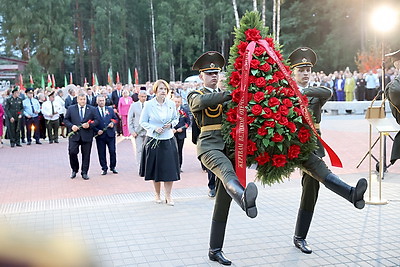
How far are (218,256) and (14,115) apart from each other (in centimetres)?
1420

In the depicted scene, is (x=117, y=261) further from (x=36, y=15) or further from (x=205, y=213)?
(x=36, y=15)

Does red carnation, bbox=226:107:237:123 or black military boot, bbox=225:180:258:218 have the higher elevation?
red carnation, bbox=226:107:237:123

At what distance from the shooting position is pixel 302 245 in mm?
5348

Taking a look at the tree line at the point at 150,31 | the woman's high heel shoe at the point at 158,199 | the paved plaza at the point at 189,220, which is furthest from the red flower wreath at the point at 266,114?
the tree line at the point at 150,31

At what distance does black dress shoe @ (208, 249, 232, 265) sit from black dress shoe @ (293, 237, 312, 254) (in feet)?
2.91

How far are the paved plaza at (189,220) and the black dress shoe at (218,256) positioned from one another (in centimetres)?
7

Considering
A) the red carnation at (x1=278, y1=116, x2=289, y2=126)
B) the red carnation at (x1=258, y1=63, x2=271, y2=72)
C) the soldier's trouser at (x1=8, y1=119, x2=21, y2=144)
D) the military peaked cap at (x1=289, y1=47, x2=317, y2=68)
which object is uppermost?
the military peaked cap at (x1=289, y1=47, x2=317, y2=68)

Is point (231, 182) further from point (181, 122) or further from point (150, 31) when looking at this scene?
point (150, 31)

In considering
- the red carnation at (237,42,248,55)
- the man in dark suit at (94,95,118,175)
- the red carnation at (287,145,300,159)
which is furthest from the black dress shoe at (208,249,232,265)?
the man in dark suit at (94,95,118,175)

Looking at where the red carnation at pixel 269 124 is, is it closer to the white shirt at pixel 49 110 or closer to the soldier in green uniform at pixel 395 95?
the soldier in green uniform at pixel 395 95

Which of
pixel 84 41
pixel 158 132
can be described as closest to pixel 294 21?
pixel 84 41

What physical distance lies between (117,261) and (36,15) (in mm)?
48713

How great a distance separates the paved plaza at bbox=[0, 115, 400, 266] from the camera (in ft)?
17.3

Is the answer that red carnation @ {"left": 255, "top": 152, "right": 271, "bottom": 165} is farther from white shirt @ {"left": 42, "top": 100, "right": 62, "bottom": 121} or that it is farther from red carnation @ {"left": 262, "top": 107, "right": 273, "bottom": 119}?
white shirt @ {"left": 42, "top": 100, "right": 62, "bottom": 121}
